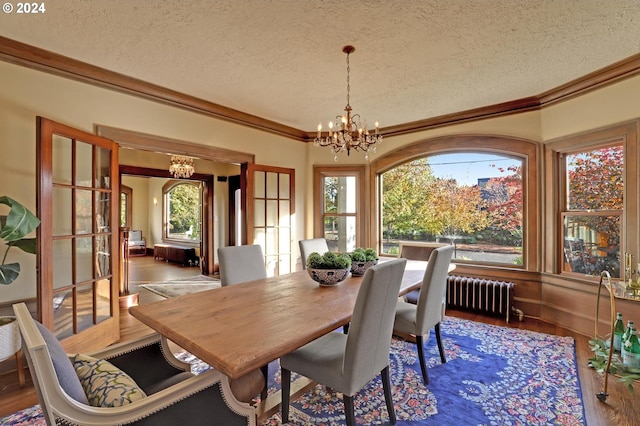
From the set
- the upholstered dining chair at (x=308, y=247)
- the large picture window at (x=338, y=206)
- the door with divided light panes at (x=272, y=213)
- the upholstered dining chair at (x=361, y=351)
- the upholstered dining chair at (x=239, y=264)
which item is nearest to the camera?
the upholstered dining chair at (x=361, y=351)

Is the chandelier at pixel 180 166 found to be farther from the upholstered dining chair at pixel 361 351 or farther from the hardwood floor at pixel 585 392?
the upholstered dining chair at pixel 361 351

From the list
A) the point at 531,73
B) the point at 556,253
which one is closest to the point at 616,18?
the point at 531,73

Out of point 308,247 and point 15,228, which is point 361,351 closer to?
point 308,247

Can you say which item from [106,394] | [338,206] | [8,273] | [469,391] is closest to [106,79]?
[8,273]

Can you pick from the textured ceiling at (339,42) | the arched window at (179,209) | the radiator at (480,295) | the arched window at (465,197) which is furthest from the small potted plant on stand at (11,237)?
the arched window at (179,209)

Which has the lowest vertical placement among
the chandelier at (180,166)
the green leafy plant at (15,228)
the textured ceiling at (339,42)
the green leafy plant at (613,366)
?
the green leafy plant at (613,366)

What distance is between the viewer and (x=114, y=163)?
2994 millimetres

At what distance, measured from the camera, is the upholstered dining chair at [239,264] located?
2533 millimetres

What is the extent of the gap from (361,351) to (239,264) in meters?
1.42

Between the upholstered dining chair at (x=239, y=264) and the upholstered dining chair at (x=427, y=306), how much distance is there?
4.28ft

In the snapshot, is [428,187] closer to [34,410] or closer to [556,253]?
[556,253]

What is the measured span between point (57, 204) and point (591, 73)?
496cm

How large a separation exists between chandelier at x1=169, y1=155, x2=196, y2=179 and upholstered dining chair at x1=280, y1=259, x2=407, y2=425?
516 cm

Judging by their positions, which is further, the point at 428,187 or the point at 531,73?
the point at 428,187
